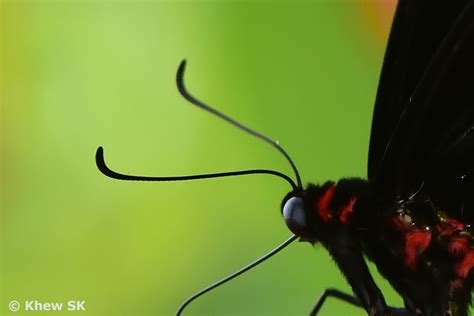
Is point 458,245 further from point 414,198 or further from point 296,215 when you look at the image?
point 296,215

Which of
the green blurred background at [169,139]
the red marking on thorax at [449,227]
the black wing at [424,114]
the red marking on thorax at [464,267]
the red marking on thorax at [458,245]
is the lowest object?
the red marking on thorax at [464,267]

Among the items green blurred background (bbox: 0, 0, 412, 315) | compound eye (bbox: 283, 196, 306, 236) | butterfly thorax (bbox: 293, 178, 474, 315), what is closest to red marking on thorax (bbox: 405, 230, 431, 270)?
butterfly thorax (bbox: 293, 178, 474, 315)

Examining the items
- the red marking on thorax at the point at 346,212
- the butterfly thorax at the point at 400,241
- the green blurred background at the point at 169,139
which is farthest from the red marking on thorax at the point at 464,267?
the green blurred background at the point at 169,139

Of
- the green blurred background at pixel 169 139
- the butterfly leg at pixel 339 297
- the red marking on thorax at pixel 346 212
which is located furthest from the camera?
the green blurred background at pixel 169 139

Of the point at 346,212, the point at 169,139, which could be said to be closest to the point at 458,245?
the point at 346,212

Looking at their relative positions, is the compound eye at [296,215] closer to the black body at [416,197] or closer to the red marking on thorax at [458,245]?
the black body at [416,197]
